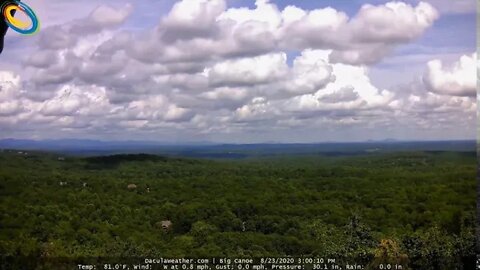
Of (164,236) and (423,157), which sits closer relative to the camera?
(164,236)

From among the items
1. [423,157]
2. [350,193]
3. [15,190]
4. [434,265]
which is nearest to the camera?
[434,265]

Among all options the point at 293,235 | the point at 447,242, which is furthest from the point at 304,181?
the point at 447,242

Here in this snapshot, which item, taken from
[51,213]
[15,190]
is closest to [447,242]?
[51,213]

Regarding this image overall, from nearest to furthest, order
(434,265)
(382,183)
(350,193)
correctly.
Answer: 1. (434,265)
2. (350,193)
3. (382,183)

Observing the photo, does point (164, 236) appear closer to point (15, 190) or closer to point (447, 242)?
point (15, 190)

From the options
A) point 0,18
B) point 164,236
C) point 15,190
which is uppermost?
point 0,18

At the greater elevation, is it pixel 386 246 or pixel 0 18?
pixel 0 18

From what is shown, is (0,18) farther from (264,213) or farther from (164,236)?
(264,213)
